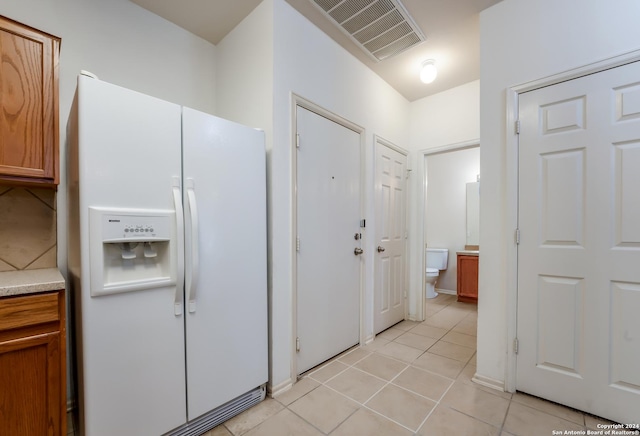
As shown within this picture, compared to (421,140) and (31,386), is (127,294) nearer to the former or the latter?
(31,386)

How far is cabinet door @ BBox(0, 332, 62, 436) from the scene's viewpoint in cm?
104

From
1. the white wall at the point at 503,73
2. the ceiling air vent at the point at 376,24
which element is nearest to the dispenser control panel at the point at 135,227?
the ceiling air vent at the point at 376,24

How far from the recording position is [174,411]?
53.1 inches

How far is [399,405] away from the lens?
1.70m

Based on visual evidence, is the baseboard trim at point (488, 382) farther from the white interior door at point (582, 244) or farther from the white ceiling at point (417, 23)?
the white ceiling at point (417, 23)

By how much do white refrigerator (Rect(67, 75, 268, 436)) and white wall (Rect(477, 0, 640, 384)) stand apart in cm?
162

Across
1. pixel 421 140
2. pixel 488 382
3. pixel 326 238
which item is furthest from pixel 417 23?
pixel 488 382

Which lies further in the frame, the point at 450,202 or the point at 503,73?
the point at 450,202

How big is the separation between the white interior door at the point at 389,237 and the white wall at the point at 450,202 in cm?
185

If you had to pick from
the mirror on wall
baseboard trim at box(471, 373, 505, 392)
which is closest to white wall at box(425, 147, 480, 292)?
the mirror on wall

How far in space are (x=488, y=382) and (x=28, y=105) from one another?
319cm

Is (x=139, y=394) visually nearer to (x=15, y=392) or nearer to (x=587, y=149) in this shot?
(x=15, y=392)

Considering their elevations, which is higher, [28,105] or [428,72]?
[428,72]

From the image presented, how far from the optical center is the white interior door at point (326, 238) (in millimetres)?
2049
